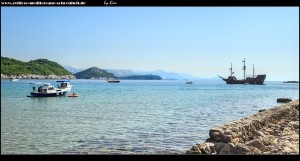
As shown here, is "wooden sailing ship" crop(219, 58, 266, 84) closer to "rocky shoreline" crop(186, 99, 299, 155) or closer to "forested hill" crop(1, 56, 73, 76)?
"forested hill" crop(1, 56, 73, 76)

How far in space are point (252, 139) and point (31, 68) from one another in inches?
4999

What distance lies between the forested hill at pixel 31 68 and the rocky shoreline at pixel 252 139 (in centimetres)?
11084

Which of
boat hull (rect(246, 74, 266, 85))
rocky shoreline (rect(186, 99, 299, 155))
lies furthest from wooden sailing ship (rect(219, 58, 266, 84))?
rocky shoreline (rect(186, 99, 299, 155))

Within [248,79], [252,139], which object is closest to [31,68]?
[248,79]

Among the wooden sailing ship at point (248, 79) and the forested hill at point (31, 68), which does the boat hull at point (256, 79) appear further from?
the forested hill at point (31, 68)

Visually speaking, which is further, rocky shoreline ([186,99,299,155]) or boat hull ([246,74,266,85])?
boat hull ([246,74,266,85])

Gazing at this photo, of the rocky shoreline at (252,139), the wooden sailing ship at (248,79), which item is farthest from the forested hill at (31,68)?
the rocky shoreline at (252,139)

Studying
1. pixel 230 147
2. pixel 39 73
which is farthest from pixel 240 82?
pixel 230 147

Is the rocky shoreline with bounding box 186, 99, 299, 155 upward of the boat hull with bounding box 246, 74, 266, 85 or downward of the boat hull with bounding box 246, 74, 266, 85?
downward

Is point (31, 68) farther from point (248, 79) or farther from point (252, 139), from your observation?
point (252, 139)

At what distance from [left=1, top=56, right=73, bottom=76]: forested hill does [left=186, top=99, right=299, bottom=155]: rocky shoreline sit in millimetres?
110836

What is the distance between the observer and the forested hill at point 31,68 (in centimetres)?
12424

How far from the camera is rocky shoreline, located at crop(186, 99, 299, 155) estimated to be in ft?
32.4

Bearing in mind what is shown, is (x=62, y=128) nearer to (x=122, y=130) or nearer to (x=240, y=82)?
(x=122, y=130)
